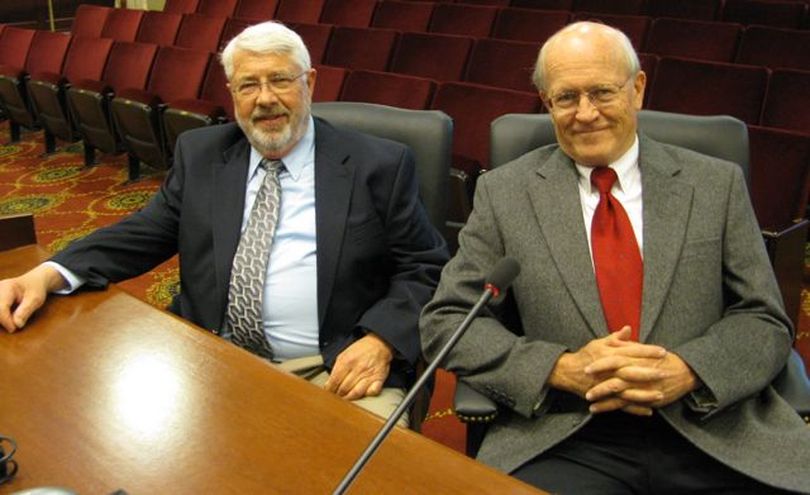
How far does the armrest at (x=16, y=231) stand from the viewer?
1.18 metres

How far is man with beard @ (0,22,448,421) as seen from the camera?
3.70ft

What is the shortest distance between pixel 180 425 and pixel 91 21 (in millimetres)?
4648

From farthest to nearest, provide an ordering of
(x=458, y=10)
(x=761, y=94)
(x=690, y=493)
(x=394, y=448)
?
(x=458, y=10)
(x=761, y=94)
(x=690, y=493)
(x=394, y=448)

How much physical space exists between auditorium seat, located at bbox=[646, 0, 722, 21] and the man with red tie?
2.33 meters

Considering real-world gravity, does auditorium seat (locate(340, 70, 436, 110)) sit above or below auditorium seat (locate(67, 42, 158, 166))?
above

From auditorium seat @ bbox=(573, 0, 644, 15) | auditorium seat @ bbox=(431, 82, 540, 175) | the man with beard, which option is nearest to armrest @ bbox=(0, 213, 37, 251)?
the man with beard

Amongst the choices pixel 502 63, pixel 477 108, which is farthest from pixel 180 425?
pixel 502 63

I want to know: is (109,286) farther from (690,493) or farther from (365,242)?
(690,493)

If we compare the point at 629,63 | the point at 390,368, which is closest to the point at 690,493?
the point at 390,368

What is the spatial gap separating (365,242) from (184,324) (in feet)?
1.07

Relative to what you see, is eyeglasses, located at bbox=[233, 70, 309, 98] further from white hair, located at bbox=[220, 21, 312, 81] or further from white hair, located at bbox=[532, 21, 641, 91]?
white hair, located at bbox=[532, 21, 641, 91]

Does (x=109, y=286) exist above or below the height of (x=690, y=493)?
above

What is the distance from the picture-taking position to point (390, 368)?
41.7 inches

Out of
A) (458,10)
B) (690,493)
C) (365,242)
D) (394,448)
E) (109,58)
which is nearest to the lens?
(394,448)
